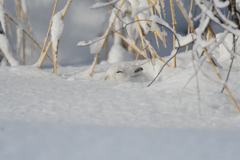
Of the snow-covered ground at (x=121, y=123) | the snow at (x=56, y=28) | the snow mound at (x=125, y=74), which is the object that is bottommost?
the snow mound at (x=125, y=74)

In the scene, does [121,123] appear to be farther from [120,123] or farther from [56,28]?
[56,28]

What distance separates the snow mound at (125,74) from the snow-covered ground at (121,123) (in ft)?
0.84

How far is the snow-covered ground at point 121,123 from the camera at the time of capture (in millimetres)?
332

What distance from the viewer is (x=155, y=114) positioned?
1.55 feet

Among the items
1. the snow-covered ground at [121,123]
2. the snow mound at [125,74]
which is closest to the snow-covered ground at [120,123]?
the snow-covered ground at [121,123]

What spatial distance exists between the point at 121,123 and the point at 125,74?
58 cm

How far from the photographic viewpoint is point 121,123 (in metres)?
0.42

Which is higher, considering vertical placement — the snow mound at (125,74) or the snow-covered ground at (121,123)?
the snow-covered ground at (121,123)

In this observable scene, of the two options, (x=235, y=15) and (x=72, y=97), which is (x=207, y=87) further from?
(x=72, y=97)

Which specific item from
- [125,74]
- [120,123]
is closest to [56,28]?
[125,74]

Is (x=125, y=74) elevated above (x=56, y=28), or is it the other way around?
(x=56, y=28)

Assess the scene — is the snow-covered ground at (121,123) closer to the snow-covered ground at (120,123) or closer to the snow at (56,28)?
the snow-covered ground at (120,123)

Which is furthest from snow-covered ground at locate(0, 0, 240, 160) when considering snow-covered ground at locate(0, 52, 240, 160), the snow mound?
the snow mound

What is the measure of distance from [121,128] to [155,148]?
0.24 feet
